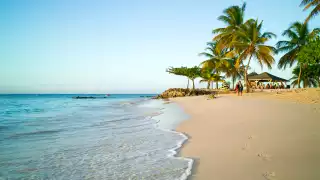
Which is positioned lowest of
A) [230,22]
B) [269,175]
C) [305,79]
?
[269,175]

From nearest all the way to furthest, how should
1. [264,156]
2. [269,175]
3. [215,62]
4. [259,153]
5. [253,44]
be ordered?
[269,175] → [264,156] → [259,153] → [253,44] → [215,62]

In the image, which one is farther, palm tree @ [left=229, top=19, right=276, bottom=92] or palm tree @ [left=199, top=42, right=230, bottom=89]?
palm tree @ [left=199, top=42, right=230, bottom=89]

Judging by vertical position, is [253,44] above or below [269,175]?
above

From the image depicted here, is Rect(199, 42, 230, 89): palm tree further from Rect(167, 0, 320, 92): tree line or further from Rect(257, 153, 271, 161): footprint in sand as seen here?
Rect(257, 153, 271, 161): footprint in sand

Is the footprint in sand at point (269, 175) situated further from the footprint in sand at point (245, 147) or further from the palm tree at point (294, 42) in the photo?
the palm tree at point (294, 42)

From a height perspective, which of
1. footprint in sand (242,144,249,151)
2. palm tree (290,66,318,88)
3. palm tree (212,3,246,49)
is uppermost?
palm tree (212,3,246,49)

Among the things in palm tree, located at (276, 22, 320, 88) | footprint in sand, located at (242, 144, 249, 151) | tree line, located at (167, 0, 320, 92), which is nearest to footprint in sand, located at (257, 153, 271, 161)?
footprint in sand, located at (242, 144, 249, 151)

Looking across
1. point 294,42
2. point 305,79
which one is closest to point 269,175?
point 294,42

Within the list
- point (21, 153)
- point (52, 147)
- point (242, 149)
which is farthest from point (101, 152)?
point (242, 149)

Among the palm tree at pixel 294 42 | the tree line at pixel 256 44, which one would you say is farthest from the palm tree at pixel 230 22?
the palm tree at pixel 294 42

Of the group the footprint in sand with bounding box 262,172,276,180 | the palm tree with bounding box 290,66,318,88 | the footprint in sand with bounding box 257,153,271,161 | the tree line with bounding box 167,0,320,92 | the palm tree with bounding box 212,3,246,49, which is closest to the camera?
the footprint in sand with bounding box 262,172,276,180

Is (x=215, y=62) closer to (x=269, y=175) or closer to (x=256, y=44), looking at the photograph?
(x=256, y=44)

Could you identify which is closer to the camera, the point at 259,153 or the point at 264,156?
the point at 264,156

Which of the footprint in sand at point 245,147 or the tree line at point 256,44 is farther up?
the tree line at point 256,44
